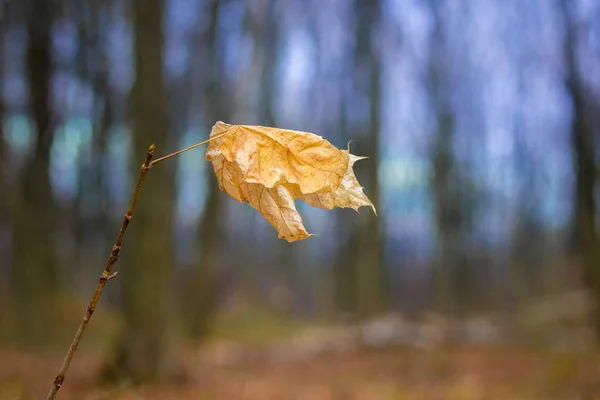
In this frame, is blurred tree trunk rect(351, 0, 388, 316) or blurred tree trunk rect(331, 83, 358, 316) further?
blurred tree trunk rect(331, 83, 358, 316)

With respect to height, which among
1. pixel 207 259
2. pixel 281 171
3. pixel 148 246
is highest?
pixel 281 171

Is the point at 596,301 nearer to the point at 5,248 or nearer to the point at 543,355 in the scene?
the point at 543,355

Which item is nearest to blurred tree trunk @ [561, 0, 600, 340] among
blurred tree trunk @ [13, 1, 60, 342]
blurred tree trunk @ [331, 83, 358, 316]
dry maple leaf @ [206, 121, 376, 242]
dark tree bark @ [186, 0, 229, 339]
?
dark tree bark @ [186, 0, 229, 339]

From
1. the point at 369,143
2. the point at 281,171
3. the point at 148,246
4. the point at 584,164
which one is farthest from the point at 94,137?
the point at 281,171

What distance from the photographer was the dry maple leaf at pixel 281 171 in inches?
42.7

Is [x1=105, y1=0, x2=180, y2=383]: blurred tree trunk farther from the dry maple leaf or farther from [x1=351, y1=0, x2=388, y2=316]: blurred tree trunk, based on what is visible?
[x1=351, y1=0, x2=388, y2=316]: blurred tree trunk

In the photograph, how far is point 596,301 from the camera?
10805mm

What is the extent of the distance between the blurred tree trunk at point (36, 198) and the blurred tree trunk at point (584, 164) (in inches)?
424

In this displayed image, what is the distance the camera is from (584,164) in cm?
1127

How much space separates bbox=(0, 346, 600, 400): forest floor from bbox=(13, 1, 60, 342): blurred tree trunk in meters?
2.78

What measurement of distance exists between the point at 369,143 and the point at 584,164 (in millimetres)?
5144

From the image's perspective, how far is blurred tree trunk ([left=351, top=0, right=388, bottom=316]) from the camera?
14391 mm

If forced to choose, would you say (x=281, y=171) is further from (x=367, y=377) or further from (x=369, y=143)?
(x=369, y=143)

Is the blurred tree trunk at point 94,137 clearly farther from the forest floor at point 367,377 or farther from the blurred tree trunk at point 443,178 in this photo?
the blurred tree trunk at point 443,178
